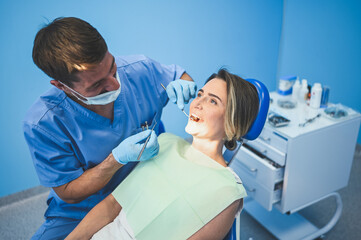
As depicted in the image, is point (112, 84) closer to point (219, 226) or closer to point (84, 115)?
point (84, 115)

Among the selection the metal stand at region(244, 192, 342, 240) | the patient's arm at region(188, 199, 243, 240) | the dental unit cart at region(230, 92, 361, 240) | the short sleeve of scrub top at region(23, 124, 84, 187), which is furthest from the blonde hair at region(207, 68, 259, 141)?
the metal stand at region(244, 192, 342, 240)

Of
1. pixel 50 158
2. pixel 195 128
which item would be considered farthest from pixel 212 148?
pixel 50 158

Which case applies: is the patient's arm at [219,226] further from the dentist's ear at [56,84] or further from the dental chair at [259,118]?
the dentist's ear at [56,84]

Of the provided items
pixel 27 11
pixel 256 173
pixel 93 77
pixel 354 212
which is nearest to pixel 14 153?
pixel 27 11

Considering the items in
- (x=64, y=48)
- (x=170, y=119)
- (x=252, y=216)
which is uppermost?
(x=64, y=48)

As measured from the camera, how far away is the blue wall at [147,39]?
1.86 m

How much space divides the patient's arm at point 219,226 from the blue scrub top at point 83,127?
491mm

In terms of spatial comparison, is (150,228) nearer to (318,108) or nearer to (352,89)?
(318,108)

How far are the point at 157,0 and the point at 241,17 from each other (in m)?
0.84

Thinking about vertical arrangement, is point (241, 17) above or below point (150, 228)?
above

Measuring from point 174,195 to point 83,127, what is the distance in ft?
1.55

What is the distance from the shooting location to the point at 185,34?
2363 mm

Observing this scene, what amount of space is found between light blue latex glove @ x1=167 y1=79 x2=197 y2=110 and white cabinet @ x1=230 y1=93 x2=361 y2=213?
0.62 meters

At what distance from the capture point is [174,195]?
3.63 feet
